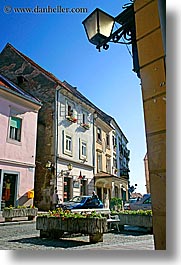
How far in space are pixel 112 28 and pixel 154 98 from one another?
1.70 ft

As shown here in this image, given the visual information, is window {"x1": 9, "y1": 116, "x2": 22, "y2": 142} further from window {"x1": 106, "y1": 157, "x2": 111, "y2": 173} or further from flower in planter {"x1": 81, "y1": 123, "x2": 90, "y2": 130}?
window {"x1": 106, "y1": 157, "x2": 111, "y2": 173}

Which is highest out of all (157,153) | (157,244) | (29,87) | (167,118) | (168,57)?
(29,87)

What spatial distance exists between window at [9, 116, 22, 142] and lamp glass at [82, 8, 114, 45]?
5.51 meters

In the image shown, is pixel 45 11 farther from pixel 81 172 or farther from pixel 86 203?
pixel 81 172

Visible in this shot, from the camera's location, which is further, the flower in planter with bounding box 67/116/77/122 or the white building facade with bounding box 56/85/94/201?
the flower in planter with bounding box 67/116/77/122

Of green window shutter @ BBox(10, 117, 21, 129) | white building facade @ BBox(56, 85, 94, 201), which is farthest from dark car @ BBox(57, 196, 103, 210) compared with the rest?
green window shutter @ BBox(10, 117, 21, 129)

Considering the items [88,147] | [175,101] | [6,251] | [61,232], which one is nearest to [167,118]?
[175,101]

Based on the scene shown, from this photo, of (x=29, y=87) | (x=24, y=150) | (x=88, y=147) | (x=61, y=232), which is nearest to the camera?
(x=61, y=232)

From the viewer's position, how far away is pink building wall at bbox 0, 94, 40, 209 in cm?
647

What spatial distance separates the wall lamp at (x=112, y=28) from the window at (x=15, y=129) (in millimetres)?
5529

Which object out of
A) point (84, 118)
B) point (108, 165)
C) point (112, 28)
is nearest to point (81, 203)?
point (84, 118)

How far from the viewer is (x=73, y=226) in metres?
3.29

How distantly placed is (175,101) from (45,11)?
1.07m

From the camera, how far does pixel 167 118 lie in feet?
4.42
